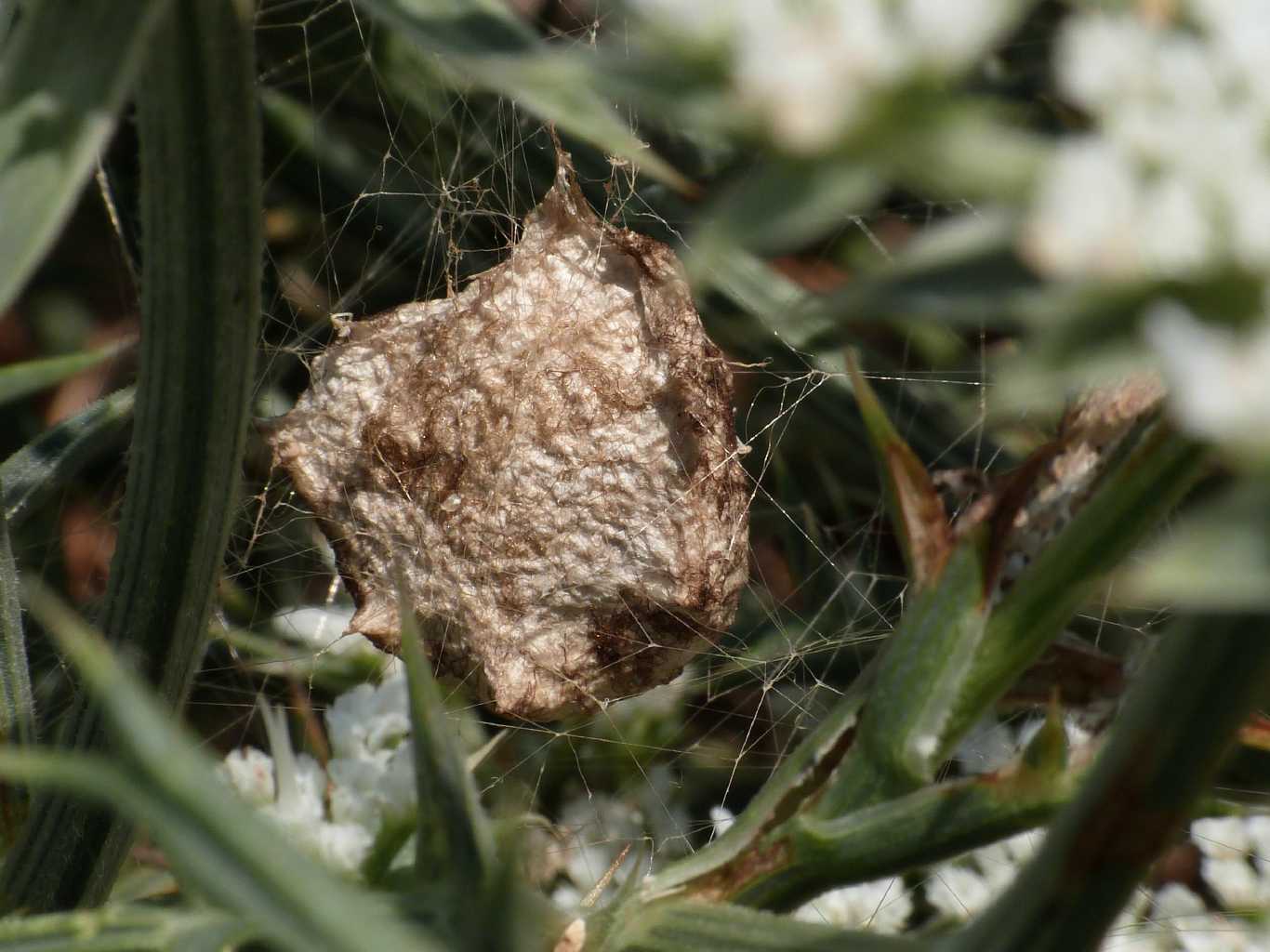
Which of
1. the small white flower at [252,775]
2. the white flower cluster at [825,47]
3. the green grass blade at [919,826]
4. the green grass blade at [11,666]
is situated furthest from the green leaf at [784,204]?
the small white flower at [252,775]

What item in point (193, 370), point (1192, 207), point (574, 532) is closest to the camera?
point (1192, 207)

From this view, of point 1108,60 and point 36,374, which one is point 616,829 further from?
point 1108,60

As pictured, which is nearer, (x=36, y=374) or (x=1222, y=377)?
(x=1222, y=377)

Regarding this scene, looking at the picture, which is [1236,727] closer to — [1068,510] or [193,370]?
[1068,510]

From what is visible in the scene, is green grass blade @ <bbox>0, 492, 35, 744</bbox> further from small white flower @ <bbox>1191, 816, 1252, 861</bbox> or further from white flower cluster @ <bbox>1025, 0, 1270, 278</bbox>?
small white flower @ <bbox>1191, 816, 1252, 861</bbox>

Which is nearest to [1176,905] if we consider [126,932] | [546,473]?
[546,473]

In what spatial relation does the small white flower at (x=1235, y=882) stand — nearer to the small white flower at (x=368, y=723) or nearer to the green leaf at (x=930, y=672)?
the green leaf at (x=930, y=672)

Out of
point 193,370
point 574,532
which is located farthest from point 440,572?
point 193,370
